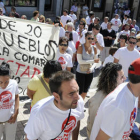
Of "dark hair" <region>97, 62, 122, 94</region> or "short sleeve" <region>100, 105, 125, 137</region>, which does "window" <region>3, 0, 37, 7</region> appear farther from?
"short sleeve" <region>100, 105, 125, 137</region>

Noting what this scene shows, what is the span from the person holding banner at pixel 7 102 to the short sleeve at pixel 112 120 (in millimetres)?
1467

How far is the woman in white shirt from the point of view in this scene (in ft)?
14.6

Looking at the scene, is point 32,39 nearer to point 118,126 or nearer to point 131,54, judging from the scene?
point 131,54

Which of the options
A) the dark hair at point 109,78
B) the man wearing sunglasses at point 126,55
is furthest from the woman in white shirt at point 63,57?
the dark hair at point 109,78

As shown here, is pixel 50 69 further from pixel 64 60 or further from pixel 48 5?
pixel 48 5

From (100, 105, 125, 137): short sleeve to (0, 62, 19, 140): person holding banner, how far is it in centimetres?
147

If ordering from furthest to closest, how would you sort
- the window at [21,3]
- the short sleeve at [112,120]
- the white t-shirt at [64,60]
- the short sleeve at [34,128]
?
the window at [21,3]
the white t-shirt at [64,60]
the short sleeve at [34,128]
the short sleeve at [112,120]

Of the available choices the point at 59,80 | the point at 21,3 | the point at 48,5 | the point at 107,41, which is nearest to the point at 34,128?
the point at 59,80

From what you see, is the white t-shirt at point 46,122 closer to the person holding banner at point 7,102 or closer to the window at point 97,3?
the person holding banner at point 7,102

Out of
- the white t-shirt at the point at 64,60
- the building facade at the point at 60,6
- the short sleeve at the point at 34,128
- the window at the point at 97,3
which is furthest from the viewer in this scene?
the window at the point at 97,3

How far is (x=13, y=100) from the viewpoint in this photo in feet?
9.77

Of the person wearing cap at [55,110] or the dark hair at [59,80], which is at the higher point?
the dark hair at [59,80]

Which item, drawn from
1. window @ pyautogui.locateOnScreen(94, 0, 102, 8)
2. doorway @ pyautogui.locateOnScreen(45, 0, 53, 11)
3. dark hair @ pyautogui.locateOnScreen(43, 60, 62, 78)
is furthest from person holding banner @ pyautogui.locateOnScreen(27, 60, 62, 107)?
window @ pyautogui.locateOnScreen(94, 0, 102, 8)

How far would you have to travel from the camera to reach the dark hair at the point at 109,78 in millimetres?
2594
